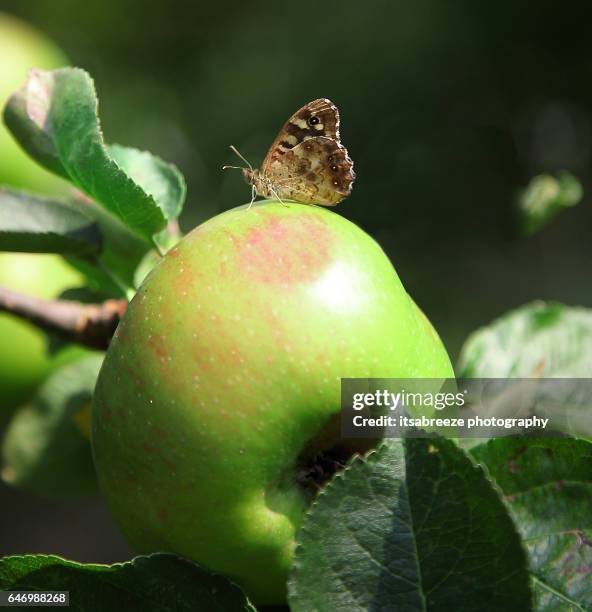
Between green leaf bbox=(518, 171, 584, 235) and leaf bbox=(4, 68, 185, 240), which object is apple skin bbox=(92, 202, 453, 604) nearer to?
leaf bbox=(4, 68, 185, 240)

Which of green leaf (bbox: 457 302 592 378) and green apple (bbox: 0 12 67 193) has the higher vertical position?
green apple (bbox: 0 12 67 193)

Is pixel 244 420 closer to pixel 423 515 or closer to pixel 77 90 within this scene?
pixel 423 515

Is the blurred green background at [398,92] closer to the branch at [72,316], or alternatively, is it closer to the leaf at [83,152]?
the branch at [72,316]

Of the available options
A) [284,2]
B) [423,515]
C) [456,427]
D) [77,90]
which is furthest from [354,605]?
[284,2]

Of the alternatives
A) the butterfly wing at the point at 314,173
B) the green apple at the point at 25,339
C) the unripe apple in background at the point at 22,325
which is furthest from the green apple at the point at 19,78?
the butterfly wing at the point at 314,173

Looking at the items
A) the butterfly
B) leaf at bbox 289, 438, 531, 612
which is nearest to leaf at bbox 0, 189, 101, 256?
the butterfly

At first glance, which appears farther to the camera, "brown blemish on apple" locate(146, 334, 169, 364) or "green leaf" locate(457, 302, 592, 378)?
"green leaf" locate(457, 302, 592, 378)

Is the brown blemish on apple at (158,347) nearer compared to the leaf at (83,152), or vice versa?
the brown blemish on apple at (158,347)

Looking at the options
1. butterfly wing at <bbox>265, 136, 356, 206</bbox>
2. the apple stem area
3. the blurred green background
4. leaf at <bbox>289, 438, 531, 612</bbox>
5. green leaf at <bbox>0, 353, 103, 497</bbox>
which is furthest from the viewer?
the blurred green background
